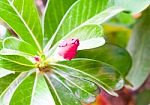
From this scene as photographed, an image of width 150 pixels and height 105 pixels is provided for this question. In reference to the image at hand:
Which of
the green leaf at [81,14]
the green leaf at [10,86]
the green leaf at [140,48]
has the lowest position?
the green leaf at [140,48]

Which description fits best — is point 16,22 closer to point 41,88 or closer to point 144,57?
point 41,88

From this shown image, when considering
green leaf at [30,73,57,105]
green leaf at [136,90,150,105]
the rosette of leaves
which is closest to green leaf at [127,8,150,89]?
green leaf at [136,90,150,105]

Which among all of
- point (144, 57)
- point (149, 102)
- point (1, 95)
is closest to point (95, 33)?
point (1, 95)

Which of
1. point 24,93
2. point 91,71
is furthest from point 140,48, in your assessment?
point 24,93

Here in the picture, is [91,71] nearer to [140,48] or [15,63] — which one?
[15,63]

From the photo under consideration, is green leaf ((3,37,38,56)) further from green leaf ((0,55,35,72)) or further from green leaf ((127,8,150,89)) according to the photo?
green leaf ((127,8,150,89))

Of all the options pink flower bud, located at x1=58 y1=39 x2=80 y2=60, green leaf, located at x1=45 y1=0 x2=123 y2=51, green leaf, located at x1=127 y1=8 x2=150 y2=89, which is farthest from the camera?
green leaf, located at x1=127 y1=8 x2=150 y2=89

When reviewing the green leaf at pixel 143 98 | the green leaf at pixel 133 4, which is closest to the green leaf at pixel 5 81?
the green leaf at pixel 133 4

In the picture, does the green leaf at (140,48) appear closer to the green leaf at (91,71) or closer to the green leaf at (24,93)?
the green leaf at (91,71)
